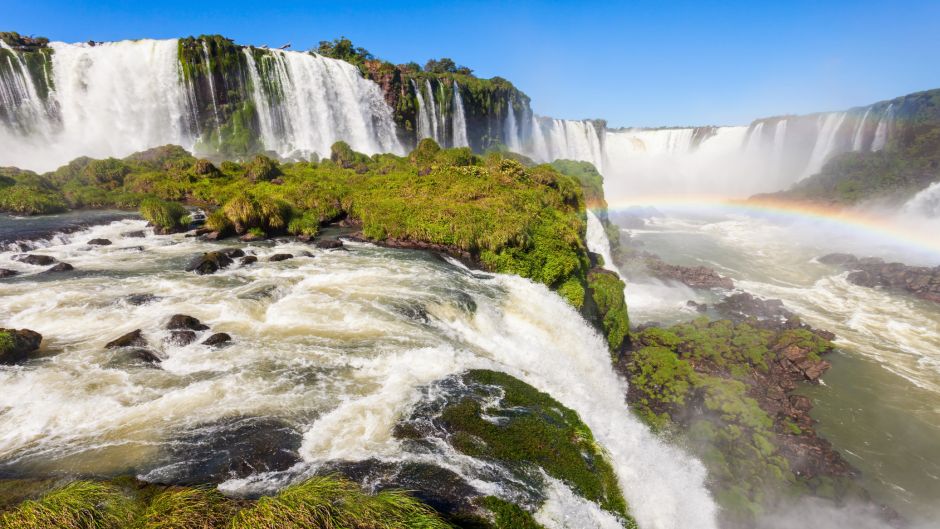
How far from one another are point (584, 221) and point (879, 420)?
1448cm

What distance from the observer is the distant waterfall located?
104 ft

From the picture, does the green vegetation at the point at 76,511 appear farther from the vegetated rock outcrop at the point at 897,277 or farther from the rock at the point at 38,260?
the vegetated rock outcrop at the point at 897,277

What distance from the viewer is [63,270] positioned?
12125mm

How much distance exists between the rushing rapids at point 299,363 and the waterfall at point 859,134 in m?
71.5

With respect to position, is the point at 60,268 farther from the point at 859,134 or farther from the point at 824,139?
the point at 824,139

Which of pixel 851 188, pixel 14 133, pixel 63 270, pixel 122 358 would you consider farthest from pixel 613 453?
pixel 851 188

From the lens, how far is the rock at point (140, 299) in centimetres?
1023

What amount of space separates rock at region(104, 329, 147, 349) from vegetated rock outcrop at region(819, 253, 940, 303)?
125ft

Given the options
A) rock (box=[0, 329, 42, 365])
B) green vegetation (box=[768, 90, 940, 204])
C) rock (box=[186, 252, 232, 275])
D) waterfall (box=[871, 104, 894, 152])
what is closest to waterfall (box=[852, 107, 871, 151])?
waterfall (box=[871, 104, 894, 152])

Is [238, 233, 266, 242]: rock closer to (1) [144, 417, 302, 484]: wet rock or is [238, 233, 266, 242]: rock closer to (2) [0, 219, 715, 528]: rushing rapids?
(2) [0, 219, 715, 528]: rushing rapids

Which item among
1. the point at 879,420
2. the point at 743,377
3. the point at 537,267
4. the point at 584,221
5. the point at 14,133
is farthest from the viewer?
the point at 14,133

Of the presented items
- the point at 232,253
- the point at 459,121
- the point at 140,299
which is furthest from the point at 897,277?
the point at 459,121

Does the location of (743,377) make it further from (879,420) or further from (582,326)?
(582,326)

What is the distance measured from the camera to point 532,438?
267 inches
